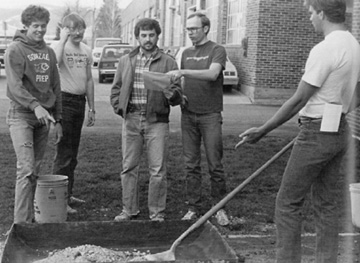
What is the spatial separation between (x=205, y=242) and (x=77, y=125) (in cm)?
272

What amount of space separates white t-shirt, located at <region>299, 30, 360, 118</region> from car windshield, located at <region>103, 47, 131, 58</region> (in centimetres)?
2257

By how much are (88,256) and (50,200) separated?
1.79m

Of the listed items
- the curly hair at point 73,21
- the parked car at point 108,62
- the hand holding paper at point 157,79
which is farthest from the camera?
the parked car at point 108,62

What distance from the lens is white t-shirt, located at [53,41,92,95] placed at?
7.14m

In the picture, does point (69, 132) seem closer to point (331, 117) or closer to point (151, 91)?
point (151, 91)

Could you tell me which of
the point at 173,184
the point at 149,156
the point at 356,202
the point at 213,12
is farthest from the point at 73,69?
the point at 213,12

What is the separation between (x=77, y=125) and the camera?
732 centimetres

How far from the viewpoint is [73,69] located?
23.5 ft

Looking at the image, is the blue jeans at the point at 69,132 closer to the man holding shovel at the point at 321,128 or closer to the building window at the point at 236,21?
the man holding shovel at the point at 321,128

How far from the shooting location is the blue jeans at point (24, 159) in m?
6.10

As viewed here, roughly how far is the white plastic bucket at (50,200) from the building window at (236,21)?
1642 centimetres

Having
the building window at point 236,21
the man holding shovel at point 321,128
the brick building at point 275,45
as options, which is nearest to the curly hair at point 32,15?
the man holding shovel at point 321,128

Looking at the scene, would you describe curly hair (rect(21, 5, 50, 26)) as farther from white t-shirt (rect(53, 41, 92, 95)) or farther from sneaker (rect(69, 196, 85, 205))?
sneaker (rect(69, 196, 85, 205))

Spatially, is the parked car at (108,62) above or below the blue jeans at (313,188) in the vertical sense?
below
